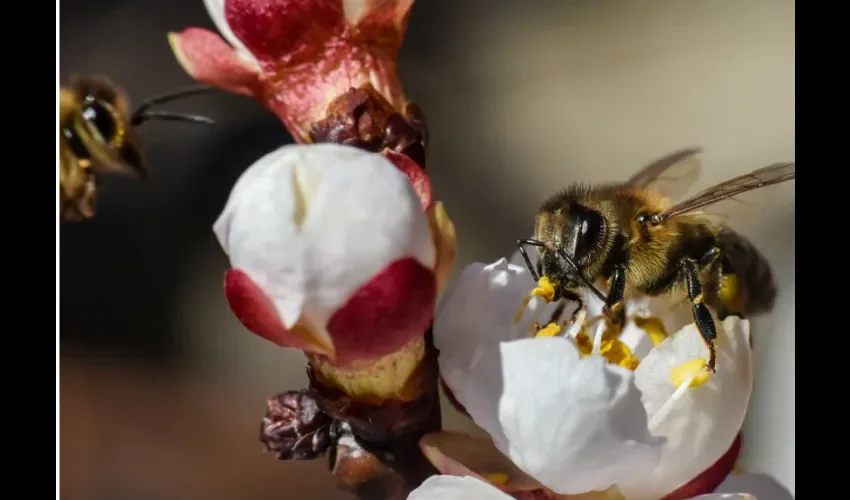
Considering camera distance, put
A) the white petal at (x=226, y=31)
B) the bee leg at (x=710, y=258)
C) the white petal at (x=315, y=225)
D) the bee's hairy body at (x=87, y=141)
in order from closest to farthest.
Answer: the white petal at (x=315, y=225) < the white petal at (x=226, y=31) < the bee leg at (x=710, y=258) < the bee's hairy body at (x=87, y=141)

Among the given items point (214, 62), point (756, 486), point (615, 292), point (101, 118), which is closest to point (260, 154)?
point (101, 118)

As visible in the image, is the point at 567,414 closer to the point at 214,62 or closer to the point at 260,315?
the point at 260,315

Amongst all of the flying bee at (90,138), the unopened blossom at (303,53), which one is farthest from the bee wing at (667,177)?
the flying bee at (90,138)

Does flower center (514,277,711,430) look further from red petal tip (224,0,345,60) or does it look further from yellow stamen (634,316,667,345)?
red petal tip (224,0,345,60)

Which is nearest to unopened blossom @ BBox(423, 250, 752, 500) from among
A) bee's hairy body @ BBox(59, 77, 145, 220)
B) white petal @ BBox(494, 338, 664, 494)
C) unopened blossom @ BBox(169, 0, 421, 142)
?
white petal @ BBox(494, 338, 664, 494)

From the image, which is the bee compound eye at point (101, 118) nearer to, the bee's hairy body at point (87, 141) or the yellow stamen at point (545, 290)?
the bee's hairy body at point (87, 141)
